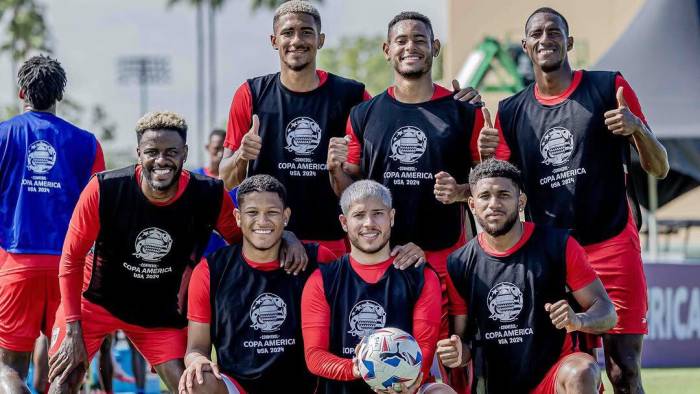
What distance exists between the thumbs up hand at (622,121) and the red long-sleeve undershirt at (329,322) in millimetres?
1385

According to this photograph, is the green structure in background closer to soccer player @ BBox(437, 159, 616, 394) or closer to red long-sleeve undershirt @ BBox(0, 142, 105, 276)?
red long-sleeve undershirt @ BBox(0, 142, 105, 276)

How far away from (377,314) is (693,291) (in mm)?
7729

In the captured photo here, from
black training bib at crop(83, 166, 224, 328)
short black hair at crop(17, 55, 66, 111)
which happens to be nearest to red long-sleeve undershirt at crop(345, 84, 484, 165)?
black training bib at crop(83, 166, 224, 328)

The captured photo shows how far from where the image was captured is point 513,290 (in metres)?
6.41

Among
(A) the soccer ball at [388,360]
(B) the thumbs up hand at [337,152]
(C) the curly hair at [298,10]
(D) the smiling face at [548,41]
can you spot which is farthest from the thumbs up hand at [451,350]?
(C) the curly hair at [298,10]

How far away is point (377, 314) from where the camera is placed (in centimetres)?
640

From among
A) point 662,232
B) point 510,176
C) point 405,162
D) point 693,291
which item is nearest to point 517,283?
point 510,176

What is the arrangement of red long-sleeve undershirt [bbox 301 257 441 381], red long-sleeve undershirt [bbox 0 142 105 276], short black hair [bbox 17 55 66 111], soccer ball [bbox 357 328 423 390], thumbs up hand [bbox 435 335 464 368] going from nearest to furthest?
soccer ball [bbox 357 328 423 390]
thumbs up hand [bbox 435 335 464 368]
red long-sleeve undershirt [bbox 301 257 441 381]
red long-sleeve undershirt [bbox 0 142 105 276]
short black hair [bbox 17 55 66 111]

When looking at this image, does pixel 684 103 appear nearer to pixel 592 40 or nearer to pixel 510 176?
pixel 510 176

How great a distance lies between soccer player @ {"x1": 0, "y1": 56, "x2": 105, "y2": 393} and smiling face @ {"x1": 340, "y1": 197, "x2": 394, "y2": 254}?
2202mm

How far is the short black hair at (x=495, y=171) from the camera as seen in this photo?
6.38 m

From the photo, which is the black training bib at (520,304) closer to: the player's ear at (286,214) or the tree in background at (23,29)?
the player's ear at (286,214)

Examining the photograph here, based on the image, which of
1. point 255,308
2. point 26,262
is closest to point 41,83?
point 26,262

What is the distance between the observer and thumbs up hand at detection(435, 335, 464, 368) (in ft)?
19.9
